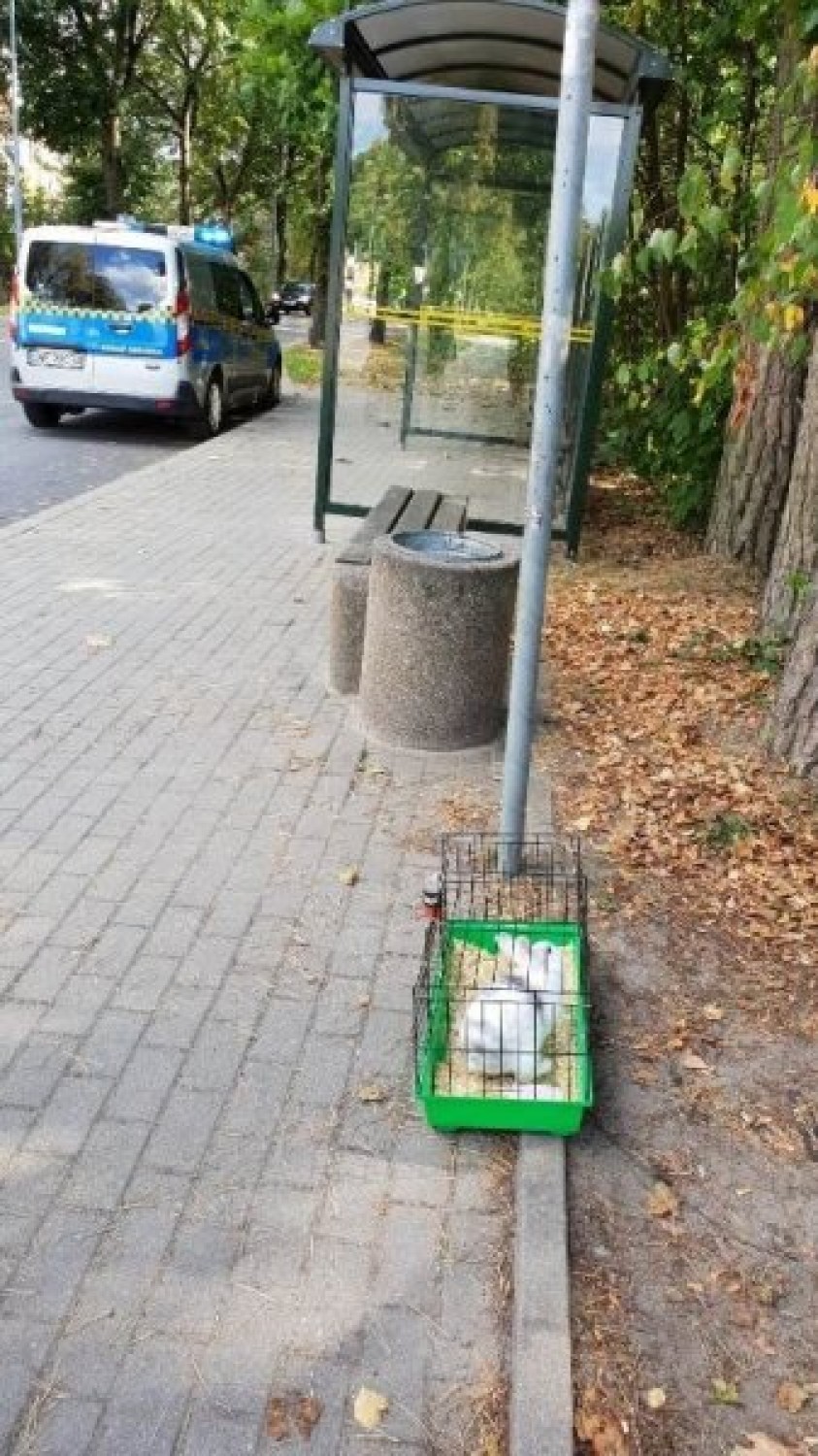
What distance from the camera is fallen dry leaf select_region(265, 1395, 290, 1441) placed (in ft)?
7.24

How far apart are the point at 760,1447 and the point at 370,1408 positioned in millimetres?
724

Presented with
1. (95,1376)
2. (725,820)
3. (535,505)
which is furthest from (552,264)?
(95,1376)

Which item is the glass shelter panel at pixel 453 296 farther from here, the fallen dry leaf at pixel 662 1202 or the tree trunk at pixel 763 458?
the fallen dry leaf at pixel 662 1202

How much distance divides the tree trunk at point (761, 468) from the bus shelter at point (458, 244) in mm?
988

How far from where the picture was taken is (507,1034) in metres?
3.11

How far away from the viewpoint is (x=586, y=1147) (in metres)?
2.98

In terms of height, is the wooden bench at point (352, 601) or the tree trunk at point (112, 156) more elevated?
the tree trunk at point (112, 156)

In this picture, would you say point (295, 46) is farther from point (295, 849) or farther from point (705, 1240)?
point (705, 1240)

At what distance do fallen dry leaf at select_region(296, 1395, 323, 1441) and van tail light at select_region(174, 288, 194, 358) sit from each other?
40.4 ft

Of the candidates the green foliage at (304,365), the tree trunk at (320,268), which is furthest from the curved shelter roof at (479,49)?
the tree trunk at (320,268)

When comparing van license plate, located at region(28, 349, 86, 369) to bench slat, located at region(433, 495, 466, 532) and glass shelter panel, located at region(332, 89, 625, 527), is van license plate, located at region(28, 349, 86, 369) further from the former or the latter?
bench slat, located at region(433, 495, 466, 532)

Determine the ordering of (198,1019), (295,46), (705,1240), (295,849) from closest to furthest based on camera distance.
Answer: (705,1240) < (198,1019) < (295,849) < (295,46)

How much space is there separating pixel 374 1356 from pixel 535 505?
2312 millimetres

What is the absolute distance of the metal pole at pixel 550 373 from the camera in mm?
3275
